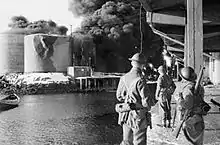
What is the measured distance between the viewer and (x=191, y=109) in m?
3.36

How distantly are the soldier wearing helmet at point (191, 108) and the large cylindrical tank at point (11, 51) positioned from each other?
139 feet

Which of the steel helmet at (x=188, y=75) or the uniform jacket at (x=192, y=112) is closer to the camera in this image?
the uniform jacket at (x=192, y=112)

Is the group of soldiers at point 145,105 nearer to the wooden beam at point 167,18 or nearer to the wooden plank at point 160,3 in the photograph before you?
the wooden plank at point 160,3

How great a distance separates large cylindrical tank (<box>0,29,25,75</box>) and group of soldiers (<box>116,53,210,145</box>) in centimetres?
4189

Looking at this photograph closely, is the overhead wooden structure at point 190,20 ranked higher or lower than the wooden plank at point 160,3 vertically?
lower

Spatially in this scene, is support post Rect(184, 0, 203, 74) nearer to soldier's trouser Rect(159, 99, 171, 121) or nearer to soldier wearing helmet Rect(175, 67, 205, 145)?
soldier wearing helmet Rect(175, 67, 205, 145)

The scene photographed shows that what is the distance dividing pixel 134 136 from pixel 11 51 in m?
42.2

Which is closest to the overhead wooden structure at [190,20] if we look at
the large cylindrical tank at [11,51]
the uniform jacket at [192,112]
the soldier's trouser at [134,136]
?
the uniform jacket at [192,112]

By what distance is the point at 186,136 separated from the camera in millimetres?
3398

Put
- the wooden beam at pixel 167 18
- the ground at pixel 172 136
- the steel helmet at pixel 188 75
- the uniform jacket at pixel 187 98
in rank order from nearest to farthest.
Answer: the uniform jacket at pixel 187 98 → the steel helmet at pixel 188 75 → the ground at pixel 172 136 → the wooden beam at pixel 167 18

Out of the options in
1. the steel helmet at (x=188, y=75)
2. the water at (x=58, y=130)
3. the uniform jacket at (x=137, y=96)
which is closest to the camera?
the steel helmet at (x=188, y=75)

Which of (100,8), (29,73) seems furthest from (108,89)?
(100,8)

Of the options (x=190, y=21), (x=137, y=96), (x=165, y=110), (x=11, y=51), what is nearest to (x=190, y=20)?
(x=190, y=21)

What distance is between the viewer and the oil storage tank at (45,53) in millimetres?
39250
